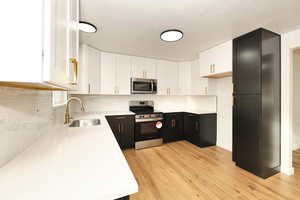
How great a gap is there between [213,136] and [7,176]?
3541 mm

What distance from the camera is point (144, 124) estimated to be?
305 centimetres

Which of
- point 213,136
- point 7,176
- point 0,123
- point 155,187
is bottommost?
point 155,187

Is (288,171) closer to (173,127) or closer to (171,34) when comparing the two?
(173,127)

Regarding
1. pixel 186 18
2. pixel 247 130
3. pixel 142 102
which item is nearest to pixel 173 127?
pixel 142 102

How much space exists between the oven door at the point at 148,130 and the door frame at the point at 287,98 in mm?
2245

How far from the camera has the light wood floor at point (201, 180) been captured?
1548 millimetres

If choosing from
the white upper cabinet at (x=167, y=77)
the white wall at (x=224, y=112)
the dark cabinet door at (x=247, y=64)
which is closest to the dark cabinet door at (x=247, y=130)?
the dark cabinet door at (x=247, y=64)

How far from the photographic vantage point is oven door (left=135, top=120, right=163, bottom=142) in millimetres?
2994

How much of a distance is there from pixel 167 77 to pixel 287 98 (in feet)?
7.86

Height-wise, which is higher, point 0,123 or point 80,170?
point 0,123

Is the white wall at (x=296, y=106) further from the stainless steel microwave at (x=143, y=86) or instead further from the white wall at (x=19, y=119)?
the white wall at (x=19, y=119)

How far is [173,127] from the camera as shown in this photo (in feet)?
11.2

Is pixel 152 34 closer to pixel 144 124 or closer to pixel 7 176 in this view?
pixel 144 124

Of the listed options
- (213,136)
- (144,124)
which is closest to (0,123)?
(144,124)
